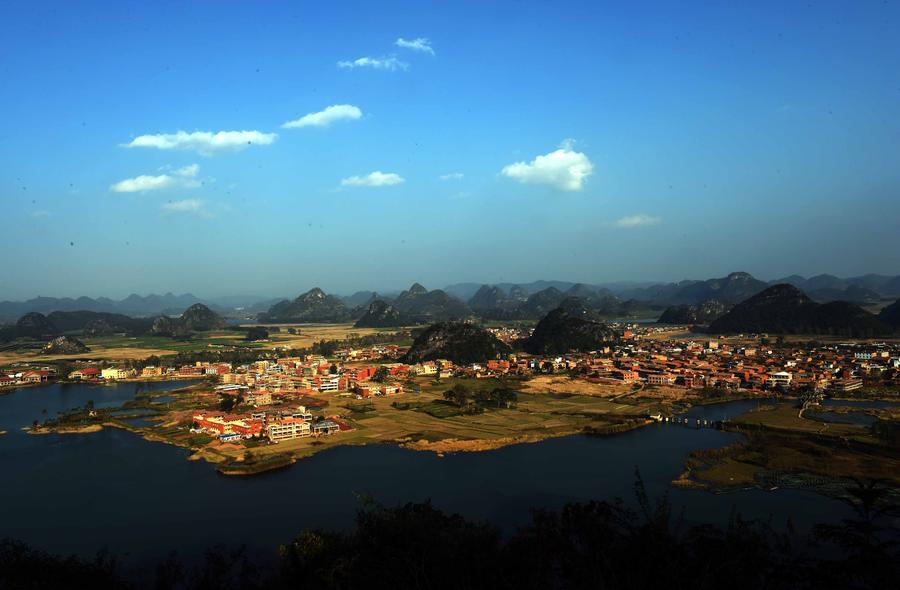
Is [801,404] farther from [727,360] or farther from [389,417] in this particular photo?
[389,417]

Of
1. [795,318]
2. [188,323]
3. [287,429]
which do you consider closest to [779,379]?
[287,429]

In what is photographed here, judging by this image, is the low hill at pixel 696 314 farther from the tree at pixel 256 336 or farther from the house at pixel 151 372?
the house at pixel 151 372

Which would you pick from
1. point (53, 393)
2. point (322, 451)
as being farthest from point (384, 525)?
point (53, 393)

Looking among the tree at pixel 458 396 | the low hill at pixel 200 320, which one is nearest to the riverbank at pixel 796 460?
the tree at pixel 458 396

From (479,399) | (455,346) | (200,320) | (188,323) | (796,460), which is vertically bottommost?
(796,460)

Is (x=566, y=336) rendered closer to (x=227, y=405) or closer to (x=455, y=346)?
(x=455, y=346)

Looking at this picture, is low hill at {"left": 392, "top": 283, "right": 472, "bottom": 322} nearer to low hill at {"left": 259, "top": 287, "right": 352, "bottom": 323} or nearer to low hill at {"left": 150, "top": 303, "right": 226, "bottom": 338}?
low hill at {"left": 259, "top": 287, "right": 352, "bottom": 323}
